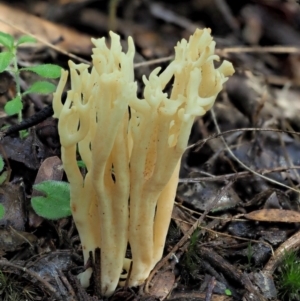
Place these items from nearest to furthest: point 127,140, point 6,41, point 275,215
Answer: point 127,140, point 6,41, point 275,215

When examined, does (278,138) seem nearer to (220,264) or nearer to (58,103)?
(220,264)

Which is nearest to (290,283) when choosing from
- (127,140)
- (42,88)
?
(127,140)

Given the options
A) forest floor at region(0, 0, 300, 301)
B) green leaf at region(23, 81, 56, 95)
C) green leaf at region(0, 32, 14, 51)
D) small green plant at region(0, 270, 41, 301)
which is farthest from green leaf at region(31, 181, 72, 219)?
green leaf at region(0, 32, 14, 51)

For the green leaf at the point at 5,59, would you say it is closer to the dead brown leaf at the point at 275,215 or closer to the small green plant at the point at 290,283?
the dead brown leaf at the point at 275,215

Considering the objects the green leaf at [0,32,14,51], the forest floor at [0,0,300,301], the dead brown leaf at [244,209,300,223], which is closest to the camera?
the forest floor at [0,0,300,301]

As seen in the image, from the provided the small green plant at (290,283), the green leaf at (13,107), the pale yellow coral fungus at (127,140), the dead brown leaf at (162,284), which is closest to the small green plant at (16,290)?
the pale yellow coral fungus at (127,140)

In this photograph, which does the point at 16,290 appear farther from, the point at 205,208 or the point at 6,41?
the point at 6,41

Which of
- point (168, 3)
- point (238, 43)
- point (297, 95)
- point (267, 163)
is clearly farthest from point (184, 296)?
point (168, 3)

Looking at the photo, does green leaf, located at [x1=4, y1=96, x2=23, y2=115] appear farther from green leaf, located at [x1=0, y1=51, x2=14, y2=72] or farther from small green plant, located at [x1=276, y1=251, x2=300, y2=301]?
small green plant, located at [x1=276, y1=251, x2=300, y2=301]
